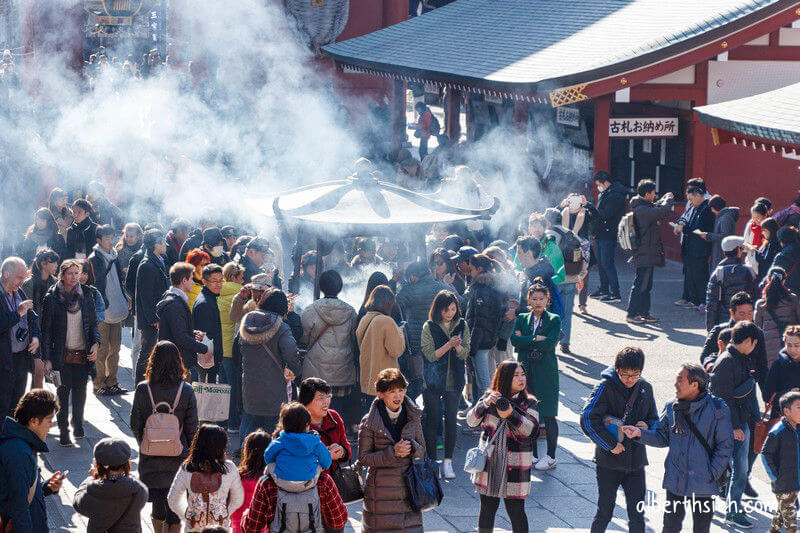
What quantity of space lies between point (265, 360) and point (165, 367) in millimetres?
1600

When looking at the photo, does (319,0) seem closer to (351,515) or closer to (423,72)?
(423,72)

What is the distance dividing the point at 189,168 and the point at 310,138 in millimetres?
7770

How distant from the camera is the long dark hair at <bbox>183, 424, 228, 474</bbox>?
21.6 feet

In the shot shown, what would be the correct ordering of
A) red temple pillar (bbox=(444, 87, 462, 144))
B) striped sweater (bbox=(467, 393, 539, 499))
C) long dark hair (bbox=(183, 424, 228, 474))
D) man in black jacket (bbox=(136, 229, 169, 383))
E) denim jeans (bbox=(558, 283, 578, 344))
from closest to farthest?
1. long dark hair (bbox=(183, 424, 228, 474))
2. striped sweater (bbox=(467, 393, 539, 499))
3. man in black jacket (bbox=(136, 229, 169, 383))
4. denim jeans (bbox=(558, 283, 578, 344))
5. red temple pillar (bbox=(444, 87, 462, 144))

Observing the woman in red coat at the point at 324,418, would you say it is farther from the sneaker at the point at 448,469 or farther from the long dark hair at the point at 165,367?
the sneaker at the point at 448,469

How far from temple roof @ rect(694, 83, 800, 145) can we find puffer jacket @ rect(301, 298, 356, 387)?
6190mm

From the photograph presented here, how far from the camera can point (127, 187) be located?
69.3 feet

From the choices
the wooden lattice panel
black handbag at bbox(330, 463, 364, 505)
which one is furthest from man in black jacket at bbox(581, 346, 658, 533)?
the wooden lattice panel

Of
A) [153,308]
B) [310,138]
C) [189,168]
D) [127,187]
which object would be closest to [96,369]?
[153,308]

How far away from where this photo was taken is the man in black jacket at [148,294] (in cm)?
1112

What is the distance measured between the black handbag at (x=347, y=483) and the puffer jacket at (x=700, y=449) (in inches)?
70.0

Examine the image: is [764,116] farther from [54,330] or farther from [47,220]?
[54,330]

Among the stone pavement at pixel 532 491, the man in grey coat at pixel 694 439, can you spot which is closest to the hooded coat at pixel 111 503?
the stone pavement at pixel 532 491

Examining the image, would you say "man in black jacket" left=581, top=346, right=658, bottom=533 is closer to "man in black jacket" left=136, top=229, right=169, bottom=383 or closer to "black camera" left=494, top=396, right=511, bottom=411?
"black camera" left=494, top=396, right=511, bottom=411
